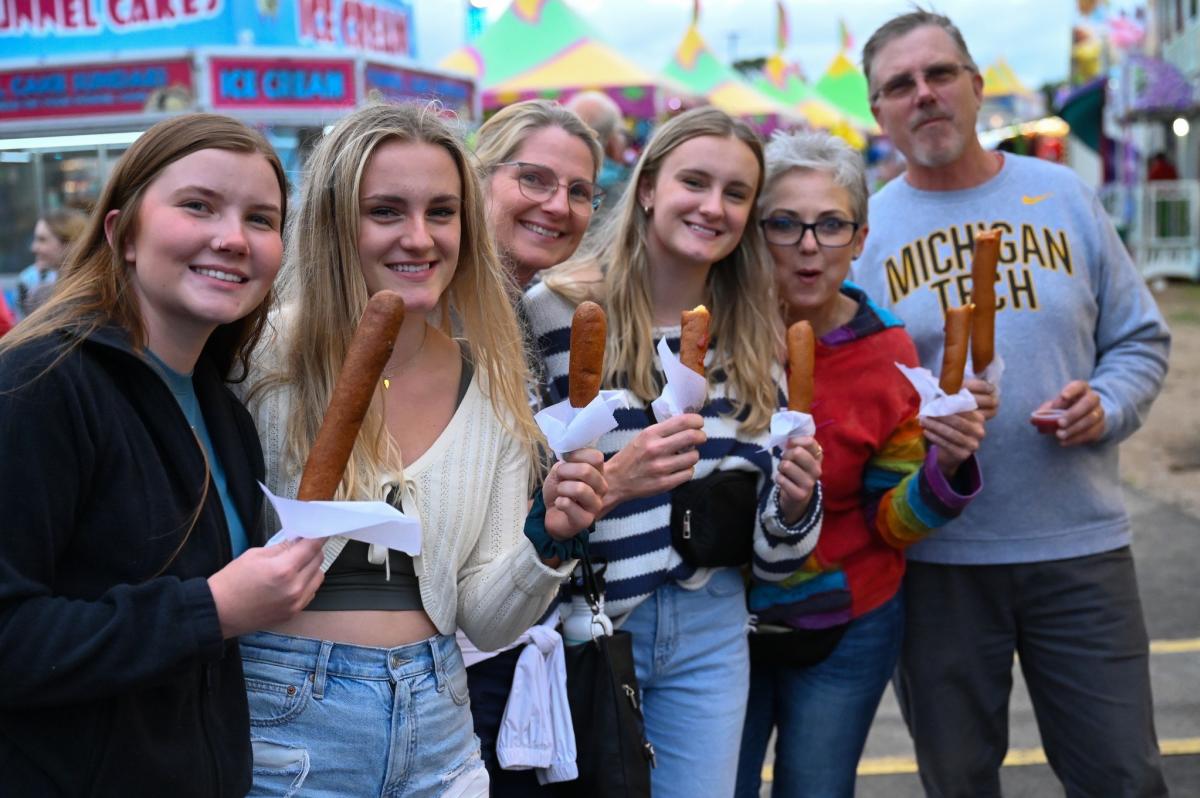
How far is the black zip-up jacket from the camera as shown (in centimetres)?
152

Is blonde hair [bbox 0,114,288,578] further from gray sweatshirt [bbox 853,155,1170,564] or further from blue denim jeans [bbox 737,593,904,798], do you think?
gray sweatshirt [bbox 853,155,1170,564]

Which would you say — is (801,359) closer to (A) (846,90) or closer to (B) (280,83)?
(B) (280,83)

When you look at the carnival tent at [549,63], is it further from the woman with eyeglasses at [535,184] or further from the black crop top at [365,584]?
the black crop top at [365,584]

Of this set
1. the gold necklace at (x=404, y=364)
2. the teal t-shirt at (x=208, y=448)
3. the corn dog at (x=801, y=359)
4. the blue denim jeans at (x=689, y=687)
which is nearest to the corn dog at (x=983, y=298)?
the corn dog at (x=801, y=359)

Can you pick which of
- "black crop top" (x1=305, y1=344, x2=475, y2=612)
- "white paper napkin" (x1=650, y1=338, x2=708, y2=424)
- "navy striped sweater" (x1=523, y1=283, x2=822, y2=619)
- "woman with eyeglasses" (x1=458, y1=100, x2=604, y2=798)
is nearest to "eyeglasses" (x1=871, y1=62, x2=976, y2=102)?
"woman with eyeglasses" (x1=458, y1=100, x2=604, y2=798)

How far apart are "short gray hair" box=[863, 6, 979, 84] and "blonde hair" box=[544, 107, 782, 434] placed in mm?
776

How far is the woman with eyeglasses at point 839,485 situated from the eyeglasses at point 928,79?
336mm

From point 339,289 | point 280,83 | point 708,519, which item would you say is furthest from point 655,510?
point 280,83

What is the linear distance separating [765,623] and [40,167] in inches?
419

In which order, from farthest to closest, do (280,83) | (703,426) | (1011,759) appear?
(280,83) → (1011,759) → (703,426)

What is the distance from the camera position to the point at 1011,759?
4.44m

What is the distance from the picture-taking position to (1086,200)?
3264 mm

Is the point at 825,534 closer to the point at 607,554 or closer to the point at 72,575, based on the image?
the point at 607,554

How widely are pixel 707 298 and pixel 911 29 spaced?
1102mm
